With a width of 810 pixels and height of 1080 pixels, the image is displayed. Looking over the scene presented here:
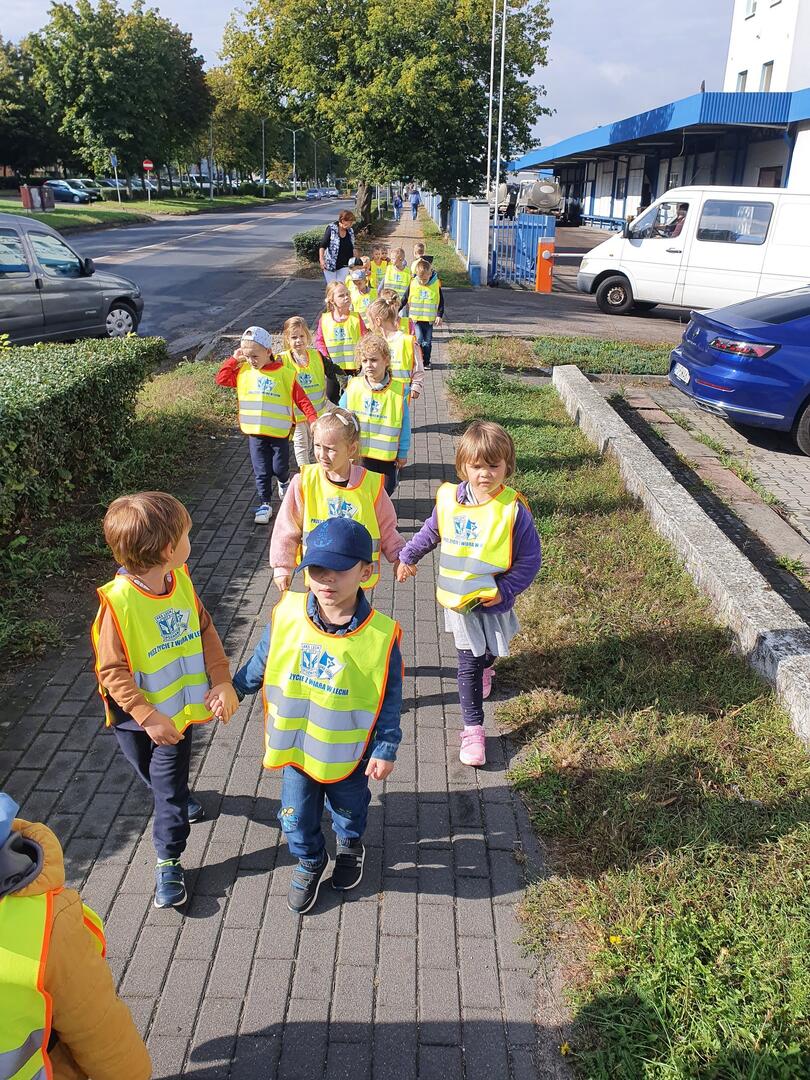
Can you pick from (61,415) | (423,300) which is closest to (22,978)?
(61,415)

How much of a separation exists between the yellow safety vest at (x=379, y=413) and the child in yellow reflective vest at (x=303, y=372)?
0.79 metres

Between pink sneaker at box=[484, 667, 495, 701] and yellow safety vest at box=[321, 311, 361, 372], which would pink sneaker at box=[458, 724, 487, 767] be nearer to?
pink sneaker at box=[484, 667, 495, 701]

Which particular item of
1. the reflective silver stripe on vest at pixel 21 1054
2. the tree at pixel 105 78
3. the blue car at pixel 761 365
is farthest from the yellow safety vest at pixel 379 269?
the tree at pixel 105 78

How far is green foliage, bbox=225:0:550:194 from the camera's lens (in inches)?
812

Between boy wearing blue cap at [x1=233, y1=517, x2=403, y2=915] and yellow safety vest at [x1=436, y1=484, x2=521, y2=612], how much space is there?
102 cm

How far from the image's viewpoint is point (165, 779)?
303 cm

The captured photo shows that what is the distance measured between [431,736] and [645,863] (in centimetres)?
127

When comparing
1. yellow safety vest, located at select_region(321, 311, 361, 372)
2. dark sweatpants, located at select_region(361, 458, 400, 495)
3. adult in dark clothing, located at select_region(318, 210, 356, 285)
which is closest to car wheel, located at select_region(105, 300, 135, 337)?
adult in dark clothing, located at select_region(318, 210, 356, 285)

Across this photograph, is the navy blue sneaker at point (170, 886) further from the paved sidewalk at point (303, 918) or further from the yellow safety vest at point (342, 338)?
the yellow safety vest at point (342, 338)

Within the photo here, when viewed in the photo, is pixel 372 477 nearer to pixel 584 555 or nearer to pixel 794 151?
pixel 584 555

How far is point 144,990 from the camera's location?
277 cm

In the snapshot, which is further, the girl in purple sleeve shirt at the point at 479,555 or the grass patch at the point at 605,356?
the grass patch at the point at 605,356

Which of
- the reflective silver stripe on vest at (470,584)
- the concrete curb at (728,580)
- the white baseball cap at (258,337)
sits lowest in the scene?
the concrete curb at (728,580)

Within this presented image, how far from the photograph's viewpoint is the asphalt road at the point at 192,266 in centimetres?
1568
